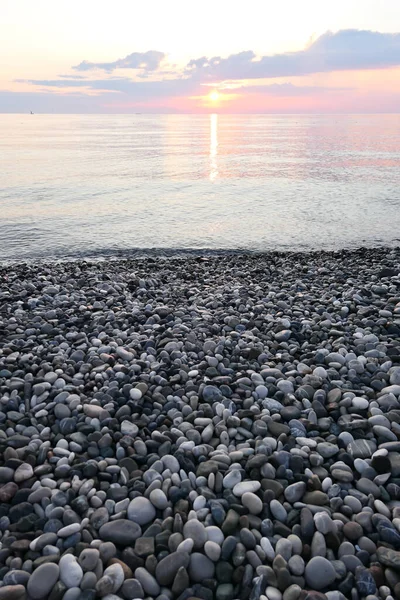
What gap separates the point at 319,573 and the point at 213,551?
74 centimetres

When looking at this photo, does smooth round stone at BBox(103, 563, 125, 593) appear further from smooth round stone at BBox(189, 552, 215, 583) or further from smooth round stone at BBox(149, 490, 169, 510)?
smooth round stone at BBox(149, 490, 169, 510)

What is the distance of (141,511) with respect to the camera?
146 inches

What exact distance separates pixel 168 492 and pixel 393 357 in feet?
11.1

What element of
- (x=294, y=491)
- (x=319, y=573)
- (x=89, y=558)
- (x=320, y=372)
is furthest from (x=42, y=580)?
A: (x=320, y=372)

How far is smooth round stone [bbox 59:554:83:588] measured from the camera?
3.18 meters

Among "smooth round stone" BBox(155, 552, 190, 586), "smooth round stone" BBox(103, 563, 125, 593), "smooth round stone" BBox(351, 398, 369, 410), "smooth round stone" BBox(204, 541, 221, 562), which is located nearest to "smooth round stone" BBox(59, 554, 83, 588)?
"smooth round stone" BBox(103, 563, 125, 593)

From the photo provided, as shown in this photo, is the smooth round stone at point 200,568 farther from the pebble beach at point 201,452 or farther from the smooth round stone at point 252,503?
the smooth round stone at point 252,503

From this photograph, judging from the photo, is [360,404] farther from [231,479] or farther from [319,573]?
[319,573]

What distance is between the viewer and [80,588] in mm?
3162

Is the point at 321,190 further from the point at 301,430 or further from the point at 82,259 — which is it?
the point at 301,430

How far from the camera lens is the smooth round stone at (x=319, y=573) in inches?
126

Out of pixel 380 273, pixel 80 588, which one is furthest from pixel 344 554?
pixel 380 273

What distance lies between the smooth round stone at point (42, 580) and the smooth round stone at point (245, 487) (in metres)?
1.45

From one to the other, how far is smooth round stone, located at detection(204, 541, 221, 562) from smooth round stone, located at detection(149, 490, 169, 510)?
1.72ft
